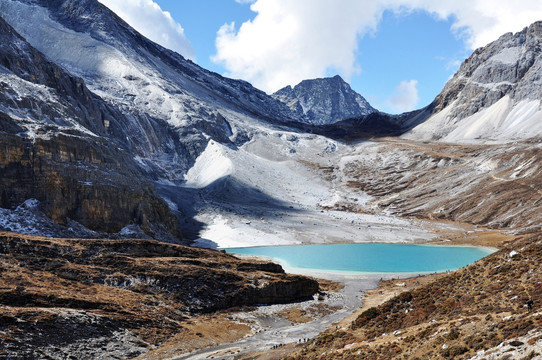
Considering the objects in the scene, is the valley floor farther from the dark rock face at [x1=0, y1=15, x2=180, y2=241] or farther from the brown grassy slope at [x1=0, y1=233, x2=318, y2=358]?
the dark rock face at [x1=0, y1=15, x2=180, y2=241]

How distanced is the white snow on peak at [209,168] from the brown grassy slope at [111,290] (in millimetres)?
94442

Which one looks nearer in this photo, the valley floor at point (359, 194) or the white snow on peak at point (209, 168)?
the valley floor at point (359, 194)

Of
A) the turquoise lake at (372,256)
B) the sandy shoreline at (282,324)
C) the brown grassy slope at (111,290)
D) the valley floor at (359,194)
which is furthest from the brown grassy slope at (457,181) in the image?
the brown grassy slope at (111,290)

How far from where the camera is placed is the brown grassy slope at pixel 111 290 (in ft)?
95.0

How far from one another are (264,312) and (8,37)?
341ft

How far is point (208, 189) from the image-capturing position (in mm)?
140000

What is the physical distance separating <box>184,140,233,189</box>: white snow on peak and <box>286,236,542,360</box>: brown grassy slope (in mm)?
122355

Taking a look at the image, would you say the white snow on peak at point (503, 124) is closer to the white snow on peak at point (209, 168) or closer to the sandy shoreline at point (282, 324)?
the white snow on peak at point (209, 168)

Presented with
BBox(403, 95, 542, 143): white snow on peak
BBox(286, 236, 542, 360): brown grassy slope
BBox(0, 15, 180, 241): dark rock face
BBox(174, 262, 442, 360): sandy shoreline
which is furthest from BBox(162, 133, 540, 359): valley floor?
BBox(286, 236, 542, 360): brown grassy slope

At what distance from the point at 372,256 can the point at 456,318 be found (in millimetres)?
71990

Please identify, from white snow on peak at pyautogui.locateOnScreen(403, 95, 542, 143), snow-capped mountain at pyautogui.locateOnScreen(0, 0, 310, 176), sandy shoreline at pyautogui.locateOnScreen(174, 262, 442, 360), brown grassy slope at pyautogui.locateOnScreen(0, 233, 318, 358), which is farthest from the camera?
white snow on peak at pyautogui.locateOnScreen(403, 95, 542, 143)

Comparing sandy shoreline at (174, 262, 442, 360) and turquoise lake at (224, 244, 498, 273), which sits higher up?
turquoise lake at (224, 244, 498, 273)

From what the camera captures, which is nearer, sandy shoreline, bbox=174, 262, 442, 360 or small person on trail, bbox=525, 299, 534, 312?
small person on trail, bbox=525, 299, 534, 312

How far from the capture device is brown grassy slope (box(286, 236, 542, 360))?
637 inches
